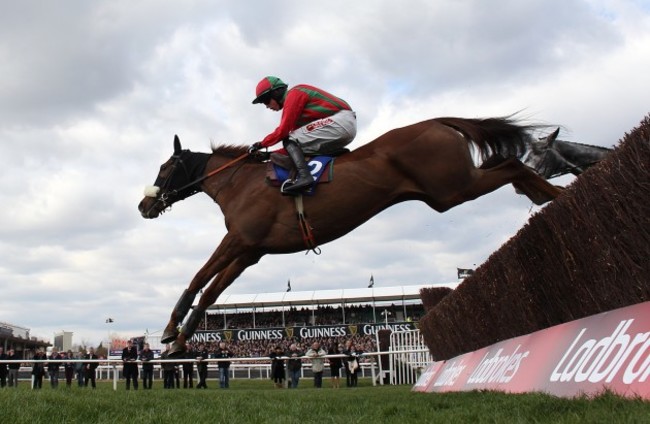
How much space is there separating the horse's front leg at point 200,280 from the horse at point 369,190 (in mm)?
10

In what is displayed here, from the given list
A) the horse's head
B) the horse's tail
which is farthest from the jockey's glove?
the horse's tail

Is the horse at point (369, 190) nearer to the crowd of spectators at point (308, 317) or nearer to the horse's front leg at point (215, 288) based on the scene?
the horse's front leg at point (215, 288)

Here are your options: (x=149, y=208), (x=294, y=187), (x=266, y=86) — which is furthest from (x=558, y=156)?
(x=149, y=208)

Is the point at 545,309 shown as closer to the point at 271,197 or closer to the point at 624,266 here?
the point at 624,266

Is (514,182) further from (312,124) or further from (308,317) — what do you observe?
(308,317)

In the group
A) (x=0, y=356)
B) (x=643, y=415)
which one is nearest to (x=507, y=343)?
(x=643, y=415)

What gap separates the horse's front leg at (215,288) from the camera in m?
6.54

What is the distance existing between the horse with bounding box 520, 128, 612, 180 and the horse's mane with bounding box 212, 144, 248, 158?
122 inches

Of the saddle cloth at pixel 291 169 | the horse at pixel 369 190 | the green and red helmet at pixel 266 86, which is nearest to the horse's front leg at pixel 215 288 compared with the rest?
the horse at pixel 369 190

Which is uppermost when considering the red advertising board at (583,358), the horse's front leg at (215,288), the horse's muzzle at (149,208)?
the horse's muzzle at (149,208)

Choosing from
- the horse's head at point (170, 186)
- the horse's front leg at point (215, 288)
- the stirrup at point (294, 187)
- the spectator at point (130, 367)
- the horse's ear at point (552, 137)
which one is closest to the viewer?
the stirrup at point (294, 187)

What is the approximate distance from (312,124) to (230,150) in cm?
137

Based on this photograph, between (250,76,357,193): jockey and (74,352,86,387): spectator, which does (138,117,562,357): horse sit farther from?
(74,352,86,387): spectator

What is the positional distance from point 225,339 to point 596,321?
133ft
